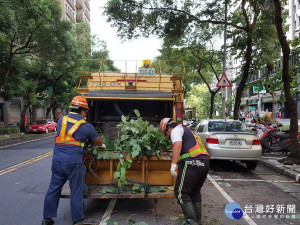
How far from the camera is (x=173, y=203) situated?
567 cm

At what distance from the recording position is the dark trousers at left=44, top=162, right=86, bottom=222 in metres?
4.40

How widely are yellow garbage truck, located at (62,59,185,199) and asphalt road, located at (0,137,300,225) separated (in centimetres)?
45

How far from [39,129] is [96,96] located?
23028mm

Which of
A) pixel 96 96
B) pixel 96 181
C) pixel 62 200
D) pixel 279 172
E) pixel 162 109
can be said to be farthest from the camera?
pixel 279 172

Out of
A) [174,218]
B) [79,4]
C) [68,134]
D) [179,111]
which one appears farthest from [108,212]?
[79,4]

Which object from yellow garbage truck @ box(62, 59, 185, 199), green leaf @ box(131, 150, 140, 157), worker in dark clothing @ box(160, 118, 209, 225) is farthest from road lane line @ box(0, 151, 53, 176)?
worker in dark clothing @ box(160, 118, 209, 225)

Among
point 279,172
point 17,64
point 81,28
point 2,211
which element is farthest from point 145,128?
point 81,28

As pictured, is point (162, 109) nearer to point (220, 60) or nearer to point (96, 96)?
point (96, 96)

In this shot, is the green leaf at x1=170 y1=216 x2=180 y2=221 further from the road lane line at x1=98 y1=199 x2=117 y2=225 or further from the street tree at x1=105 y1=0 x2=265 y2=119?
the street tree at x1=105 y1=0 x2=265 y2=119

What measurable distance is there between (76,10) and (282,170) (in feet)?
210

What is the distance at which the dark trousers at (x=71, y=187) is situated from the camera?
4398mm

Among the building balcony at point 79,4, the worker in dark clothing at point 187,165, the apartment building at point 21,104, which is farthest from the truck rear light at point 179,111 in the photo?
the building balcony at point 79,4

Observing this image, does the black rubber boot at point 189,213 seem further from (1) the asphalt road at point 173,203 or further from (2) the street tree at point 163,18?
(2) the street tree at point 163,18

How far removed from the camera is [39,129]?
27.5 meters
